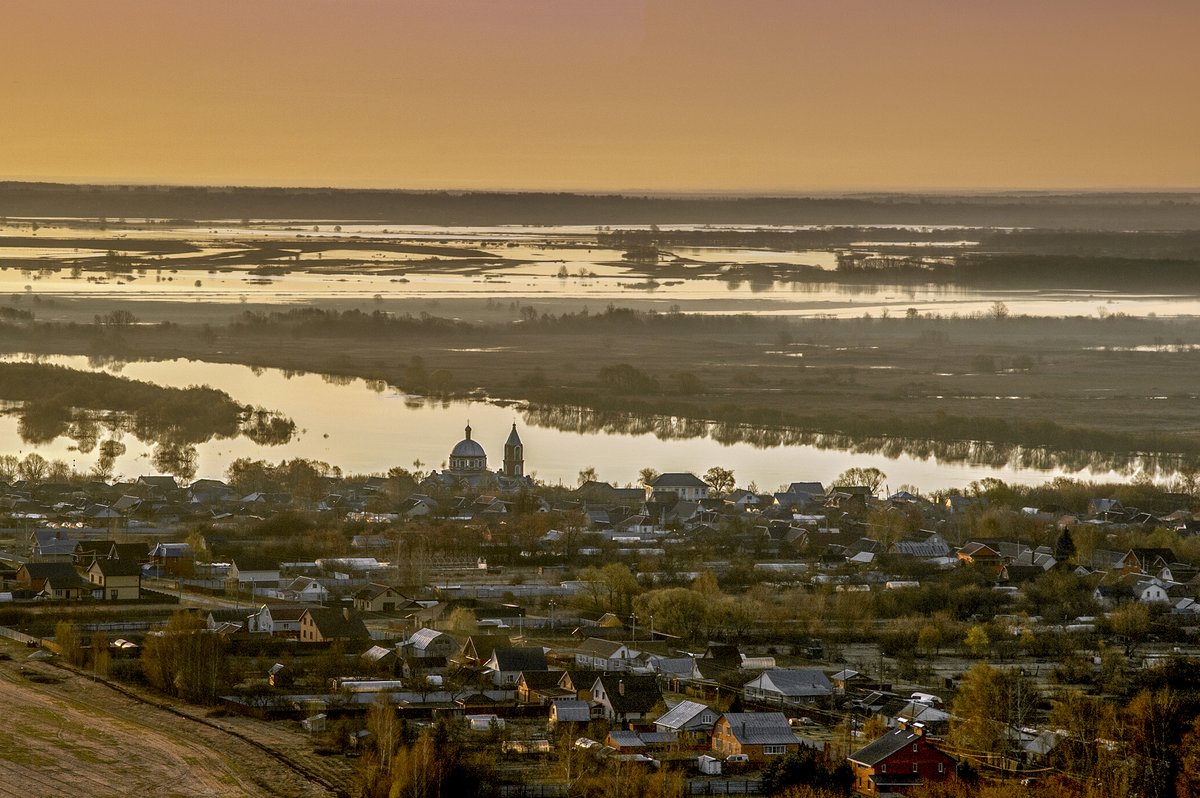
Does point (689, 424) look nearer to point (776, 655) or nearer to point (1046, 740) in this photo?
point (776, 655)

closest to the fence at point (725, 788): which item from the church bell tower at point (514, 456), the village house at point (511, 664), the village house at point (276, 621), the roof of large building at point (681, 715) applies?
the roof of large building at point (681, 715)

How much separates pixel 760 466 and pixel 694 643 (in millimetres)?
15638

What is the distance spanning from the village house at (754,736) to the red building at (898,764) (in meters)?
0.66

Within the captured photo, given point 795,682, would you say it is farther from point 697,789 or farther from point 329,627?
point 329,627

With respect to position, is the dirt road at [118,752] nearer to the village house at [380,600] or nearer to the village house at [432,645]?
the village house at [432,645]

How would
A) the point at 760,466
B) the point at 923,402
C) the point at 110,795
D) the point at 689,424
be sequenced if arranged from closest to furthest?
1. the point at 110,795
2. the point at 760,466
3. the point at 689,424
4. the point at 923,402

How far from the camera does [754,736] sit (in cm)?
1312

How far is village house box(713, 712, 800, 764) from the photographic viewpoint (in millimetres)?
A: 12992

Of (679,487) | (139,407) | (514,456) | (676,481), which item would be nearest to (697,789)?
(679,487)

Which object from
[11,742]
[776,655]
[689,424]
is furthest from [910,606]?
[689,424]

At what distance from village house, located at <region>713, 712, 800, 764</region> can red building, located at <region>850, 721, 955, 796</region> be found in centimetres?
66

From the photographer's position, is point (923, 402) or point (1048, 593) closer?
point (1048, 593)

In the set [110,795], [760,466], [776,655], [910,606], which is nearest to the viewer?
[110,795]

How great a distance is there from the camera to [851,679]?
1541 centimetres
